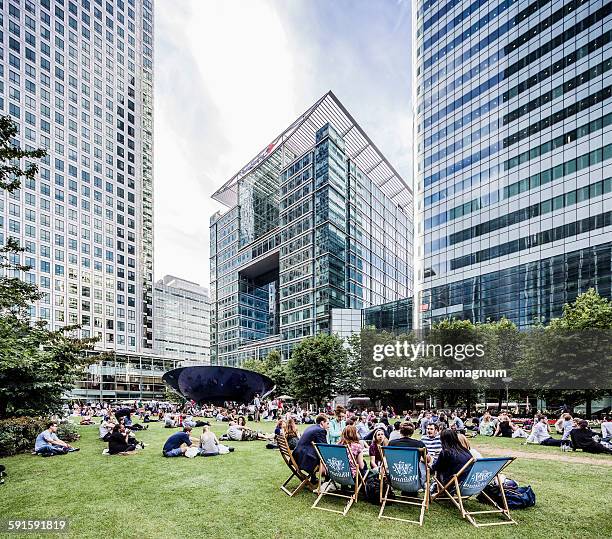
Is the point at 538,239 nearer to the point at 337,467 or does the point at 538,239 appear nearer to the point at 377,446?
the point at 377,446

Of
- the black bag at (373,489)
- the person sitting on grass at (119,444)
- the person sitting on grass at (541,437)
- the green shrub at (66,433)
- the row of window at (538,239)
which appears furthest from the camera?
the row of window at (538,239)

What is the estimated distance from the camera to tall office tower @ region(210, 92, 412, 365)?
7894 centimetres

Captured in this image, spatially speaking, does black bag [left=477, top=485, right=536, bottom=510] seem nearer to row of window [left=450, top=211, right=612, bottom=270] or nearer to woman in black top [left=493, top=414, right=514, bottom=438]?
woman in black top [left=493, top=414, right=514, bottom=438]

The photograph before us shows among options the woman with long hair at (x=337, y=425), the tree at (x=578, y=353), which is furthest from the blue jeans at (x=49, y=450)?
the tree at (x=578, y=353)

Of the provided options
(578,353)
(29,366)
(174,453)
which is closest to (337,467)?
(174,453)

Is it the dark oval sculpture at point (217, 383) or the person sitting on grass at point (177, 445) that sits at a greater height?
the person sitting on grass at point (177, 445)

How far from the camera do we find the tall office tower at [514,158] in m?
47.8

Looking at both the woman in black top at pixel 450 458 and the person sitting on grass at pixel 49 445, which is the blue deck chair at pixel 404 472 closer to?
the woman in black top at pixel 450 458

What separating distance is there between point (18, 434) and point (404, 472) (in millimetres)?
13884

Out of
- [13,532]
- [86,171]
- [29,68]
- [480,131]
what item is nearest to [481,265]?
[480,131]

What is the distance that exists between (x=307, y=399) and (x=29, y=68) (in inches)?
3506

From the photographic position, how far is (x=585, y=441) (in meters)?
14.0

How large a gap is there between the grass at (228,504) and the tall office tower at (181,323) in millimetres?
137953

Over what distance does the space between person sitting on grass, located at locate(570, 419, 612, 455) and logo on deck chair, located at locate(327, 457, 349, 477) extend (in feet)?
→ 36.9
